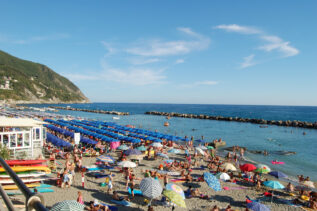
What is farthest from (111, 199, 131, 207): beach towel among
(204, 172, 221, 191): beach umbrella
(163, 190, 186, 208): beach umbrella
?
(204, 172, 221, 191): beach umbrella

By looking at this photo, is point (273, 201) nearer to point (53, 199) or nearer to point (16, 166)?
point (53, 199)

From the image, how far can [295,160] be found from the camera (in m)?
26.3

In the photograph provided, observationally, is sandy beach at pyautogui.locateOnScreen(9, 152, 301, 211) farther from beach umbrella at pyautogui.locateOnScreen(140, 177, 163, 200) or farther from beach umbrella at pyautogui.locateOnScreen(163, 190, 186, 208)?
beach umbrella at pyautogui.locateOnScreen(163, 190, 186, 208)

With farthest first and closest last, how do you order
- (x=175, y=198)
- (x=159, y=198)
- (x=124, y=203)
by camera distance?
1. (x=159, y=198)
2. (x=124, y=203)
3. (x=175, y=198)

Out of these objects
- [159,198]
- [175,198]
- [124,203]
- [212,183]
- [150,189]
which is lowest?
[159,198]

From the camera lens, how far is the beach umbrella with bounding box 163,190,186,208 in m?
10.1

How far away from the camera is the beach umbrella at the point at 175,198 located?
10.1 meters

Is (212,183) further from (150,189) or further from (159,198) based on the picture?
(150,189)

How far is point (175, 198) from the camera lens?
33.8 ft

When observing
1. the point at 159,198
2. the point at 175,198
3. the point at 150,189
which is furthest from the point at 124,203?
the point at 175,198

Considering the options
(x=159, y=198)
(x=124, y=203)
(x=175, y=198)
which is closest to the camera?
(x=175, y=198)

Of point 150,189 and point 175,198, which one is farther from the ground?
point 150,189

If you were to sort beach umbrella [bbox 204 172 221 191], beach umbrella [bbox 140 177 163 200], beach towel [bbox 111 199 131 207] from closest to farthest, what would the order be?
beach umbrella [bbox 140 177 163 200]
beach towel [bbox 111 199 131 207]
beach umbrella [bbox 204 172 221 191]

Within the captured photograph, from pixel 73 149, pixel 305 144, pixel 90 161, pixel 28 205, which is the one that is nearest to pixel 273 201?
pixel 90 161
